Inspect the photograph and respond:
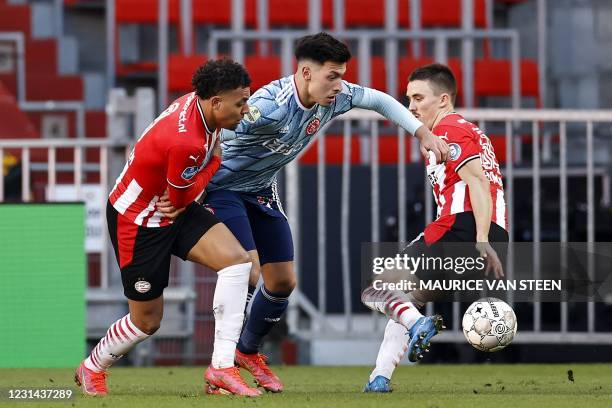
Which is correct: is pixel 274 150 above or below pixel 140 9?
below

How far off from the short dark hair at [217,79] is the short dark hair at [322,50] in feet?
1.80

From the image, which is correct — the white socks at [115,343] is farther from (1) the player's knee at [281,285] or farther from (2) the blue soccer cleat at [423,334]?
(2) the blue soccer cleat at [423,334]

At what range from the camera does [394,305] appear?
7.06 metres

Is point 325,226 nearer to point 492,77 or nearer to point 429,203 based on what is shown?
point 429,203

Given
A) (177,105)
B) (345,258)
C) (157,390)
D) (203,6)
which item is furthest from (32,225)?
(203,6)

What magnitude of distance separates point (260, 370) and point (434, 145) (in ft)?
5.01

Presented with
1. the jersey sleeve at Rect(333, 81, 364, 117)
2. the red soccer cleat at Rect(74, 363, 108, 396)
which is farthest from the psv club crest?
the red soccer cleat at Rect(74, 363, 108, 396)

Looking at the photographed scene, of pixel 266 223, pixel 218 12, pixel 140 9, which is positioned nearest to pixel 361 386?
pixel 266 223

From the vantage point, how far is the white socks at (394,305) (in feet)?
22.8

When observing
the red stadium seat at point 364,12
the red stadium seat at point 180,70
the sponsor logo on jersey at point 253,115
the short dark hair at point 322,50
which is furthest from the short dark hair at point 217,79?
the red stadium seat at point 364,12

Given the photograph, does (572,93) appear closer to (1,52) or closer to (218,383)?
(1,52)

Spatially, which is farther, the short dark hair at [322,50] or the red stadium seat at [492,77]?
the red stadium seat at [492,77]

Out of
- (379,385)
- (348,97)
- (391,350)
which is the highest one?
(348,97)

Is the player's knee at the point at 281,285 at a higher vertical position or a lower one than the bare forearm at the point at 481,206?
lower
